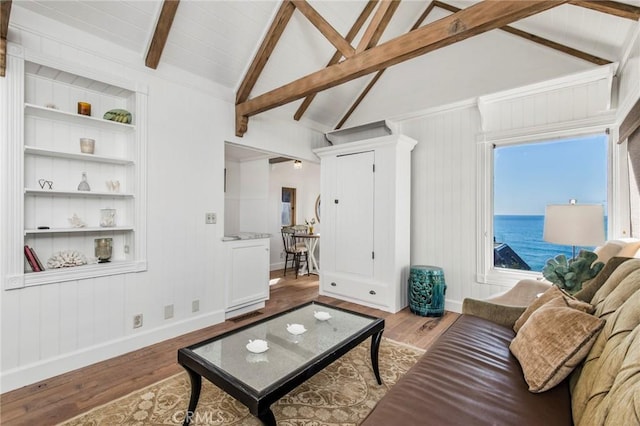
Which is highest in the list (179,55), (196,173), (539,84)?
(179,55)

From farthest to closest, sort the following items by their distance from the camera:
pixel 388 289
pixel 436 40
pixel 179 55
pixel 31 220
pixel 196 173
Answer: pixel 388 289 < pixel 196 173 < pixel 179 55 < pixel 31 220 < pixel 436 40

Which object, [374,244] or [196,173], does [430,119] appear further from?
[196,173]

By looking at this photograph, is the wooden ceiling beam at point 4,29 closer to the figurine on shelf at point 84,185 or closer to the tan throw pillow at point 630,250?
the figurine on shelf at point 84,185

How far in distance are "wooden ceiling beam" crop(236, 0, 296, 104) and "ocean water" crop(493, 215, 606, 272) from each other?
3.21m

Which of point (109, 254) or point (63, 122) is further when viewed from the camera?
point (109, 254)

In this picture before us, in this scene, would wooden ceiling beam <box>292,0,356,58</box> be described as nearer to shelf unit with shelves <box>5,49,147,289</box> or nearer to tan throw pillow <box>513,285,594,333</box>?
shelf unit with shelves <box>5,49,147,289</box>

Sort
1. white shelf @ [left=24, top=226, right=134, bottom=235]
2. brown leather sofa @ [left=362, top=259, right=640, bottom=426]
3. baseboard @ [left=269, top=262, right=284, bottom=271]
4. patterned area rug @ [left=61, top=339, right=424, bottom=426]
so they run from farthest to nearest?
baseboard @ [left=269, top=262, right=284, bottom=271] → white shelf @ [left=24, top=226, right=134, bottom=235] → patterned area rug @ [left=61, top=339, right=424, bottom=426] → brown leather sofa @ [left=362, top=259, right=640, bottom=426]

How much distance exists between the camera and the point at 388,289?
3.64 metres

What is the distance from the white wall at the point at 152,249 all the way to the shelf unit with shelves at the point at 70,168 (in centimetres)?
9

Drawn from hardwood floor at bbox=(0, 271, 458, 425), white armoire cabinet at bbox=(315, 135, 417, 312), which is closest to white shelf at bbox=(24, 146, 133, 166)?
hardwood floor at bbox=(0, 271, 458, 425)

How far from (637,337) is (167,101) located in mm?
3497

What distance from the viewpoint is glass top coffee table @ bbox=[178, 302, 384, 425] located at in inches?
51.8

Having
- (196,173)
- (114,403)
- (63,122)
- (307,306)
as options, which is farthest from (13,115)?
(307,306)

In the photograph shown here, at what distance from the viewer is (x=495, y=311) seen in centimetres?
204
